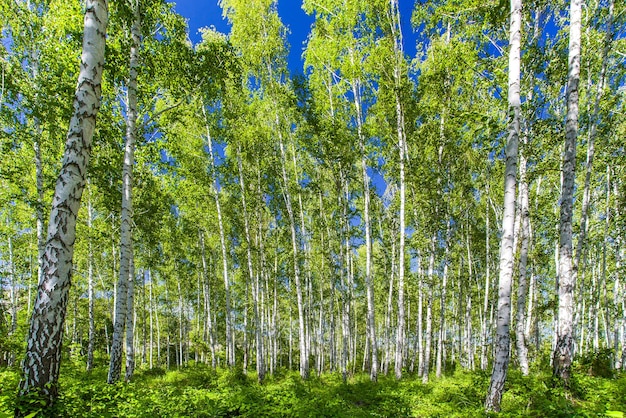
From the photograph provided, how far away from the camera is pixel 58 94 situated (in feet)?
31.7

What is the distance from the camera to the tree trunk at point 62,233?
333 cm

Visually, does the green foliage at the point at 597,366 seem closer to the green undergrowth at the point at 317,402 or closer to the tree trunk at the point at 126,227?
the green undergrowth at the point at 317,402

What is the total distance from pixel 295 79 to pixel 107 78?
7391 mm

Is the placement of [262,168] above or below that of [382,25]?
below

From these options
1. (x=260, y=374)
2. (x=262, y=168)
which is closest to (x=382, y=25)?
(x=262, y=168)

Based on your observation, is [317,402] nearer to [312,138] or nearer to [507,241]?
[507,241]

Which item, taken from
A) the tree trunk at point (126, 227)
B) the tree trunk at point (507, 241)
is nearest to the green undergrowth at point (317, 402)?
the tree trunk at point (507, 241)

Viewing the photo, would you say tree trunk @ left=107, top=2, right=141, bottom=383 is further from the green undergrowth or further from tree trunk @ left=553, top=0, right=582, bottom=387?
tree trunk @ left=553, top=0, right=582, bottom=387

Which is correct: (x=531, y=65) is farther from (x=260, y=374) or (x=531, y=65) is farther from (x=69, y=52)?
(x=260, y=374)

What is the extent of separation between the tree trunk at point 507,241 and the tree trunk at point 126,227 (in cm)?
753

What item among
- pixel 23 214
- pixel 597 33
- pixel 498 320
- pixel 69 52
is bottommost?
pixel 498 320

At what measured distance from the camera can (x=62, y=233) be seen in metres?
3.53

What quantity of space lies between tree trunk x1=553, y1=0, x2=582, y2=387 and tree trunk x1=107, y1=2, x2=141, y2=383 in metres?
9.47

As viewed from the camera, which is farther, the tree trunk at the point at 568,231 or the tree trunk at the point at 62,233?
the tree trunk at the point at 568,231
